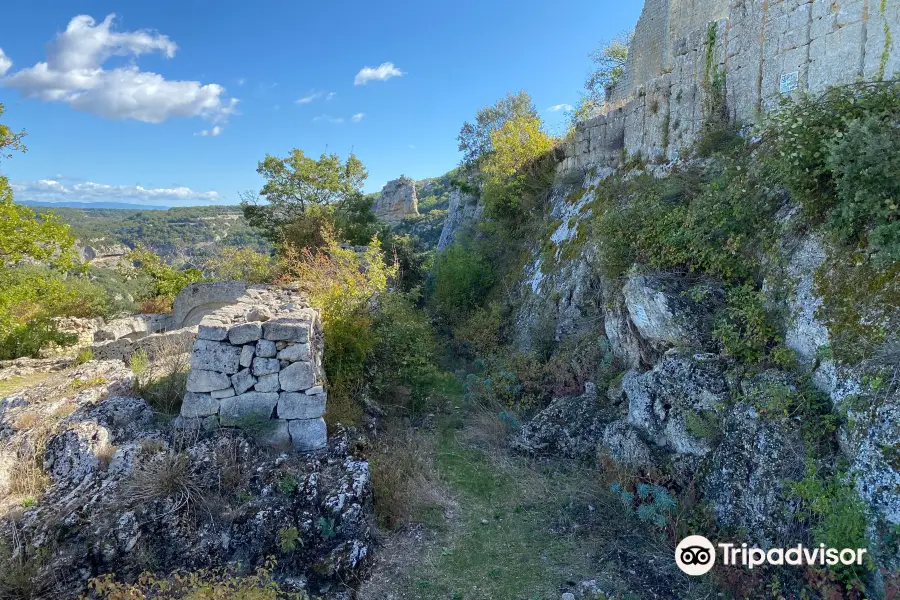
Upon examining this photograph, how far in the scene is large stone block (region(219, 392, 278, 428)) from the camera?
5.02 meters

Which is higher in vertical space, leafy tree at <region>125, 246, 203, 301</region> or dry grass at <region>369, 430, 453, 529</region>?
leafy tree at <region>125, 246, 203, 301</region>

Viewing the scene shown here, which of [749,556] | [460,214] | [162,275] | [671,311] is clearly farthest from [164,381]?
[460,214]

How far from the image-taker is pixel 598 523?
5004 millimetres

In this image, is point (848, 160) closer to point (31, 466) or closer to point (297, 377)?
point (297, 377)

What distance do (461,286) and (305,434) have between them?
28.2 feet

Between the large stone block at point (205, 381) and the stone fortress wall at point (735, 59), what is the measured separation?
8.11 meters

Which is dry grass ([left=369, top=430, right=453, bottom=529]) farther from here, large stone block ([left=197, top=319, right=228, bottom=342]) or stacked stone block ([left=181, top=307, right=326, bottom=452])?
large stone block ([left=197, top=319, right=228, bottom=342])

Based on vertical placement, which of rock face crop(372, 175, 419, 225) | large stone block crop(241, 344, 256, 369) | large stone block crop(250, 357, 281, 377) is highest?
rock face crop(372, 175, 419, 225)

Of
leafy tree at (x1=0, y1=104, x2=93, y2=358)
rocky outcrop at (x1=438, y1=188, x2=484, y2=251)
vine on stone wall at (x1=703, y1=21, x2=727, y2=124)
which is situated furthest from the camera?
rocky outcrop at (x1=438, y1=188, x2=484, y2=251)

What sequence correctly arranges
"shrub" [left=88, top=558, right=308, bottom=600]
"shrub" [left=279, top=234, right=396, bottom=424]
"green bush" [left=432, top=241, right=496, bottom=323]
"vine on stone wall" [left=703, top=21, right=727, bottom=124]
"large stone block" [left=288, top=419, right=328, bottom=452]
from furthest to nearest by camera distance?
"green bush" [left=432, top=241, right=496, bottom=323] < "vine on stone wall" [left=703, top=21, right=727, bottom=124] < "shrub" [left=279, top=234, right=396, bottom=424] < "large stone block" [left=288, top=419, right=328, bottom=452] < "shrub" [left=88, top=558, right=308, bottom=600]

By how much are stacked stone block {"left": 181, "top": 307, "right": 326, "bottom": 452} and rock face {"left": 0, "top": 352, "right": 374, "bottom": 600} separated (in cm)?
9

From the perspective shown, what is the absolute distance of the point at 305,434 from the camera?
515 cm

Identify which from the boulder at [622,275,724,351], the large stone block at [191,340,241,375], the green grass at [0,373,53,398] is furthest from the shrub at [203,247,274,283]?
the boulder at [622,275,724,351]

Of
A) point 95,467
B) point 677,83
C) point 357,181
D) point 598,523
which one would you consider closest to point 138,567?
point 95,467
